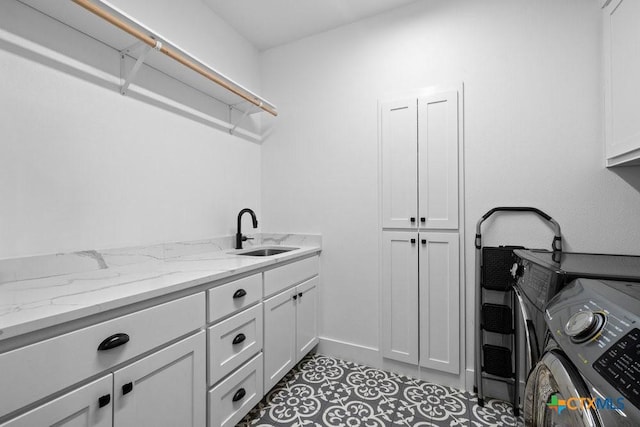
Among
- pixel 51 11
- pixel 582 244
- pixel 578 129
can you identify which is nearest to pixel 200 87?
pixel 51 11

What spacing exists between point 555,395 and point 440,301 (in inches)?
47.4

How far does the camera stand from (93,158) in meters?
1.36

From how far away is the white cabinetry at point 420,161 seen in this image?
1.81 m

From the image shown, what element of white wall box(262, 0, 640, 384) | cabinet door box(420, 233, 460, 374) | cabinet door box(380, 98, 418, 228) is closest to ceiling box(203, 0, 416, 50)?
white wall box(262, 0, 640, 384)

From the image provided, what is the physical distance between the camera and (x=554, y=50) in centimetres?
160

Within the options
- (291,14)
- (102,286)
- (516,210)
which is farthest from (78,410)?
(291,14)

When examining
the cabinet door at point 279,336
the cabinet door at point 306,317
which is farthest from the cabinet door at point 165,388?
the cabinet door at point 306,317

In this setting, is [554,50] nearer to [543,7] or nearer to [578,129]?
[543,7]

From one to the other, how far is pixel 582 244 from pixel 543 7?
1421 millimetres

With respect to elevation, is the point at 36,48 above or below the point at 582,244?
above

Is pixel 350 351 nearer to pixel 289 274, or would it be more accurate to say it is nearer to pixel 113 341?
pixel 289 274

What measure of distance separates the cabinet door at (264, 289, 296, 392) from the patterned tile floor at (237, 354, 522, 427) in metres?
0.14

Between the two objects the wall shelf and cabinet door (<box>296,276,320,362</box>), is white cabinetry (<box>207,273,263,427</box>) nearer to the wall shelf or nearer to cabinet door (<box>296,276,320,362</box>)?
cabinet door (<box>296,276,320,362</box>)

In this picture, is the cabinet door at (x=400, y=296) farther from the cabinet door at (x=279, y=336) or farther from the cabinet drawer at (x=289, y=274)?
the cabinet door at (x=279, y=336)
